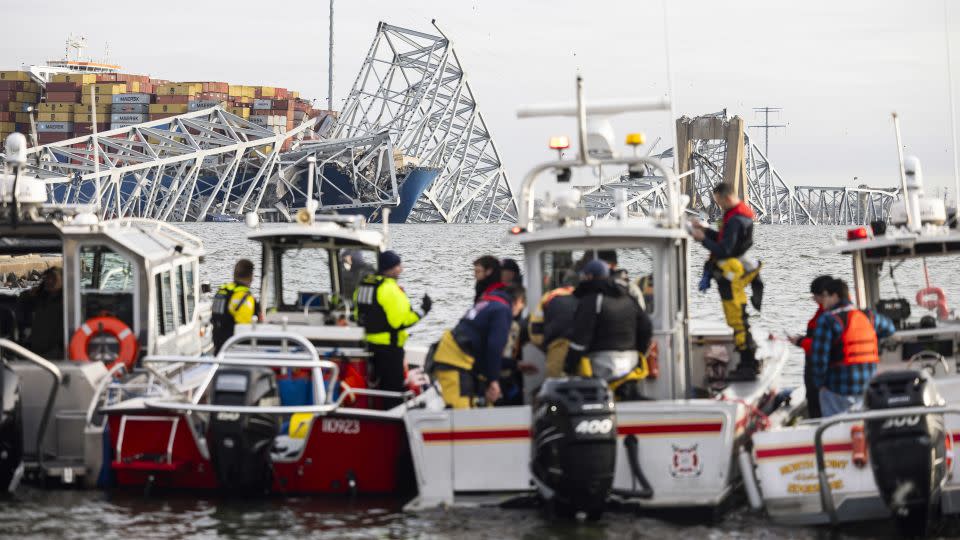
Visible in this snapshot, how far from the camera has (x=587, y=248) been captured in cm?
1134

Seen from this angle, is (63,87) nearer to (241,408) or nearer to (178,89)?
(178,89)

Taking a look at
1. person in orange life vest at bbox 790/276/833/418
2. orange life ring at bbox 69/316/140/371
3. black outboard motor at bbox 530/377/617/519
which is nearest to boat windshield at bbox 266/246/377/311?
orange life ring at bbox 69/316/140/371

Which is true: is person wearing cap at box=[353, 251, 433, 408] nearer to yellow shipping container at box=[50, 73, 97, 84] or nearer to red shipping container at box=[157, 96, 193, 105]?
red shipping container at box=[157, 96, 193, 105]

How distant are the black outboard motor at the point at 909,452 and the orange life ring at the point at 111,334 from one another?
22.5 ft

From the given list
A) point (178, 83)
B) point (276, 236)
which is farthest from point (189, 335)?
point (178, 83)

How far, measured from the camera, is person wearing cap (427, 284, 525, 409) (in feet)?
36.0

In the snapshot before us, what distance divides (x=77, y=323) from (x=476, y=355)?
4.54 m

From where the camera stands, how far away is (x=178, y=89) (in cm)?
17325

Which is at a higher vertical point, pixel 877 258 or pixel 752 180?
pixel 752 180

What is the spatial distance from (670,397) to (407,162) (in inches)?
4645

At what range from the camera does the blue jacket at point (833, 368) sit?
36.7ft

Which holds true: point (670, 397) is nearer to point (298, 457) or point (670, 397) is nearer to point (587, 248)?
point (587, 248)

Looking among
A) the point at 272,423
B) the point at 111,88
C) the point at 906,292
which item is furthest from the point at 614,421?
the point at 111,88

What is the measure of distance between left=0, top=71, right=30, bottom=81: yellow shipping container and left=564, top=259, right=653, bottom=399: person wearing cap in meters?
181
